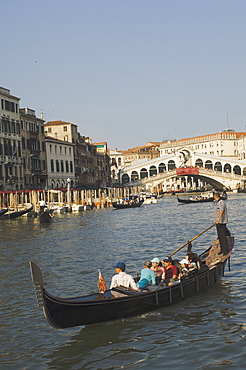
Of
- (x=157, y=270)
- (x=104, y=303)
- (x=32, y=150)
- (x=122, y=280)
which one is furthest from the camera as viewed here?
(x=32, y=150)

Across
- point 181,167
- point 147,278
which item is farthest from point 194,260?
point 181,167

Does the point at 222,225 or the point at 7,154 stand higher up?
the point at 7,154

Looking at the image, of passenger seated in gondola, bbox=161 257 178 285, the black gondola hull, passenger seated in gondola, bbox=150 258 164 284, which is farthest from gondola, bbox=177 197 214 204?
the black gondola hull

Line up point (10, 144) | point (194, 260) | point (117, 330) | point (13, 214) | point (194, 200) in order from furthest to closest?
point (194, 200) < point (10, 144) < point (13, 214) < point (194, 260) < point (117, 330)

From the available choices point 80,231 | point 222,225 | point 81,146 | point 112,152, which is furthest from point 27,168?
point 112,152

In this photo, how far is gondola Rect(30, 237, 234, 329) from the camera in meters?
7.62

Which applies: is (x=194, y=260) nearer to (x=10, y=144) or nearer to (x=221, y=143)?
(x=10, y=144)

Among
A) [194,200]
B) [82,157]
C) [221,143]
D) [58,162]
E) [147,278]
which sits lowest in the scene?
[147,278]

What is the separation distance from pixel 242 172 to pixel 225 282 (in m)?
69.2

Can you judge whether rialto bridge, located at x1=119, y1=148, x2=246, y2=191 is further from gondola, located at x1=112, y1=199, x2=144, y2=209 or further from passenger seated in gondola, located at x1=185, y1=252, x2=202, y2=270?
passenger seated in gondola, located at x1=185, y1=252, x2=202, y2=270

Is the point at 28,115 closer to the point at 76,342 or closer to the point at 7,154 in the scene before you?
the point at 7,154

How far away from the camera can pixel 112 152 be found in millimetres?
108562

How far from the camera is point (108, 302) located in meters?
8.16

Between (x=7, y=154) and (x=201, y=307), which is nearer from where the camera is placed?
(x=201, y=307)
